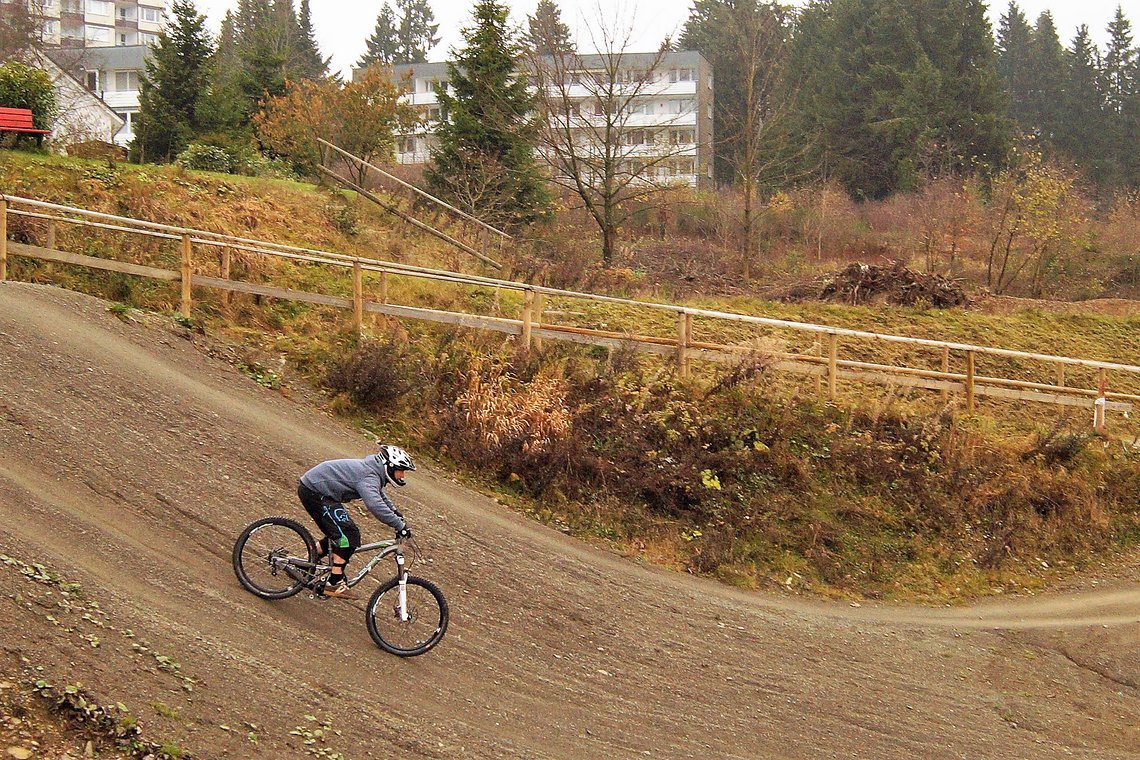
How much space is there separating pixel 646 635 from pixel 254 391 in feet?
21.0

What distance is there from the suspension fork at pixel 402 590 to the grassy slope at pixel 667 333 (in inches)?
187

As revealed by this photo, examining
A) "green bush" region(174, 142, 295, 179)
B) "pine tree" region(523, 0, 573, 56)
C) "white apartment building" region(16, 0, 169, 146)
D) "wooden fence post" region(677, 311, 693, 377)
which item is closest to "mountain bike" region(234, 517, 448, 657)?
"wooden fence post" region(677, 311, 693, 377)

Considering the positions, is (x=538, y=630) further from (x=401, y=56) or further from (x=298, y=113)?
(x=401, y=56)

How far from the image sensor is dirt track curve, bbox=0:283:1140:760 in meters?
8.04

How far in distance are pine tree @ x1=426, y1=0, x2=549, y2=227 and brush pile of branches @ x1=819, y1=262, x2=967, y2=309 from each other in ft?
26.6

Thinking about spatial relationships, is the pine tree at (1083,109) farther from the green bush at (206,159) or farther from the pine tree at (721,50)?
the green bush at (206,159)

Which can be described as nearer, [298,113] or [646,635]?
[646,635]

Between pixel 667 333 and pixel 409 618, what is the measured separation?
1201cm

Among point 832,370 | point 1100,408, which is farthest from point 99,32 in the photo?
point 1100,408

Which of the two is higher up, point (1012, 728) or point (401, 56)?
point (401, 56)

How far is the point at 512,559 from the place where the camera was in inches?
472

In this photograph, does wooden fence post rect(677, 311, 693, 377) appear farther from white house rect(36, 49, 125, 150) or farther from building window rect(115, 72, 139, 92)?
building window rect(115, 72, 139, 92)

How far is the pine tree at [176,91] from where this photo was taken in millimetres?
29656

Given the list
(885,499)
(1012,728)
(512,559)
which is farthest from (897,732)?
(885,499)
